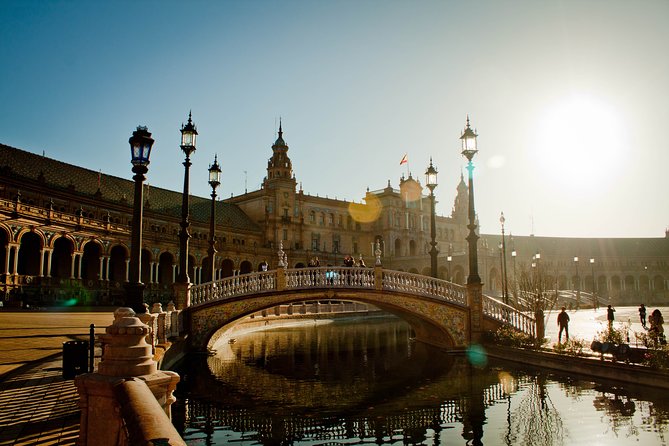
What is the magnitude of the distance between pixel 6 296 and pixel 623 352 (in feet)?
122

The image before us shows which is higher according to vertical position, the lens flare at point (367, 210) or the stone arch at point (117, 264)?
the lens flare at point (367, 210)

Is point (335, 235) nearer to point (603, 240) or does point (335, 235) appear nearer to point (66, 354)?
point (603, 240)

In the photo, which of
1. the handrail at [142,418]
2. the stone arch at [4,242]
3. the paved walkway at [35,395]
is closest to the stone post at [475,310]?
the paved walkway at [35,395]

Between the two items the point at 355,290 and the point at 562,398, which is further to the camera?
the point at 355,290

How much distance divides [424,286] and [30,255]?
35.7m

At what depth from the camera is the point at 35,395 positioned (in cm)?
912

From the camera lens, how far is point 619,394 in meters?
14.0

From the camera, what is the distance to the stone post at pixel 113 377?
575cm

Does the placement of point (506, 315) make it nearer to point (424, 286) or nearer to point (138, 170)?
point (424, 286)

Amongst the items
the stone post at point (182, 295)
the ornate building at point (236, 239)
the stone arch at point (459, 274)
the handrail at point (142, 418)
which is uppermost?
the ornate building at point (236, 239)

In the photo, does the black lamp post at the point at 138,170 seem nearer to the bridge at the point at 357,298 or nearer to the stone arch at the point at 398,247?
the bridge at the point at 357,298

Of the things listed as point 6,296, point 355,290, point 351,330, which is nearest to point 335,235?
point 351,330

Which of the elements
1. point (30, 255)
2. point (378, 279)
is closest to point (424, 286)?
point (378, 279)

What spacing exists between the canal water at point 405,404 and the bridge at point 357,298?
1.63 m
